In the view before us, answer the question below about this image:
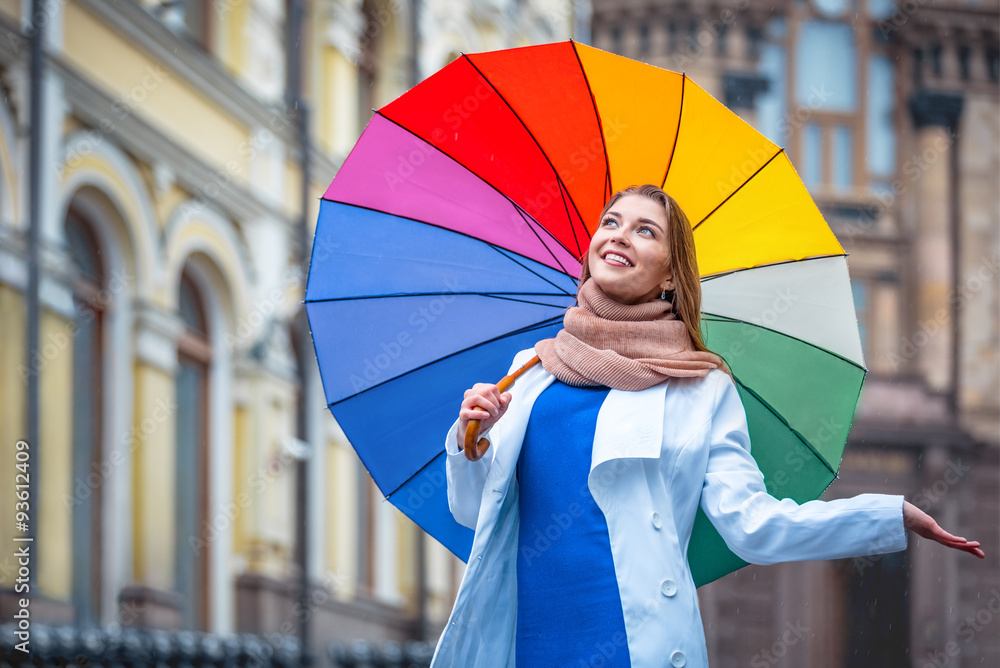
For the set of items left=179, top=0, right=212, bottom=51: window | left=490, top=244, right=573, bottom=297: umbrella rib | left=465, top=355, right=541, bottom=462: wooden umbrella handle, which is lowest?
left=465, top=355, right=541, bottom=462: wooden umbrella handle

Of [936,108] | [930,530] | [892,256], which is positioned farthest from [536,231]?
[936,108]

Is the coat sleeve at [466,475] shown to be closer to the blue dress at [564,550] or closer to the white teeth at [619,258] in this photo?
the blue dress at [564,550]

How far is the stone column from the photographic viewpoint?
71.7 feet

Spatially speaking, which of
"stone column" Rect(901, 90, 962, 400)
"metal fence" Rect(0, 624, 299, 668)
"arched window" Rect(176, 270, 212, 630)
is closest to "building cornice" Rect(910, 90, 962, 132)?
"stone column" Rect(901, 90, 962, 400)

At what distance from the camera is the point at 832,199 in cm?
2206

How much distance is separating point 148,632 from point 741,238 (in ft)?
22.5

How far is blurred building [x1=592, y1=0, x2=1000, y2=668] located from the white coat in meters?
18.0

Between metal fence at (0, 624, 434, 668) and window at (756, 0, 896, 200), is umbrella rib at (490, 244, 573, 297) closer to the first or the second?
metal fence at (0, 624, 434, 668)

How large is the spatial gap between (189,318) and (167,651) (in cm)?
333

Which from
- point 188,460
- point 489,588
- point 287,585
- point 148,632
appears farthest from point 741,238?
point 287,585

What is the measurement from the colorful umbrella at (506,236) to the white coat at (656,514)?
40cm

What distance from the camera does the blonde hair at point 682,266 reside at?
299 cm

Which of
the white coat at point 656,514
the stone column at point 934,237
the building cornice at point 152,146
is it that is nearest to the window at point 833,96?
the stone column at point 934,237

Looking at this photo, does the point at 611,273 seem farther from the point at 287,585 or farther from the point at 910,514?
the point at 287,585
